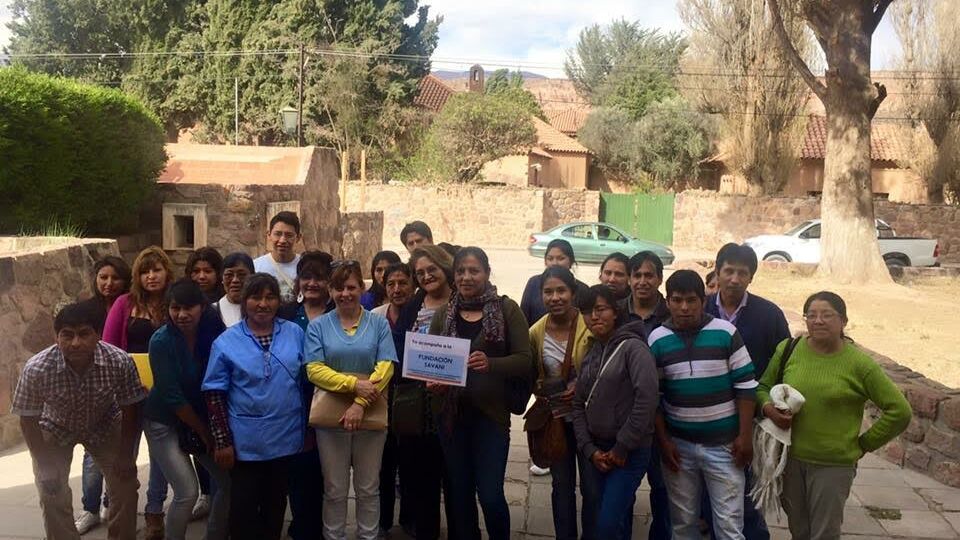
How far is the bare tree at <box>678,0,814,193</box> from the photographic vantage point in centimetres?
2605

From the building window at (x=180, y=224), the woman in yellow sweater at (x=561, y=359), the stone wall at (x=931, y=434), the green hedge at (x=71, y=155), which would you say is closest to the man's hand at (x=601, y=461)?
the woman in yellow sweater at (x=561, y=359)

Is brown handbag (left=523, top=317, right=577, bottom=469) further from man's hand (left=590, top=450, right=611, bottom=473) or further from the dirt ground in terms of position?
the dirt ground

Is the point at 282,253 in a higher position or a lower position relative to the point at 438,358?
higher

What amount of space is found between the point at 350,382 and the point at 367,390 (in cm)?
9

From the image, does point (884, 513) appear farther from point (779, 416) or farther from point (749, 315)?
point (779, 416)

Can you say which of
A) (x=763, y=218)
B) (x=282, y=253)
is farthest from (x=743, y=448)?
(x=763, y=218)

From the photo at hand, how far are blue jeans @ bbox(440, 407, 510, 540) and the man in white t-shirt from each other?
1.75m

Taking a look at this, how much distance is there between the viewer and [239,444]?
364 cm

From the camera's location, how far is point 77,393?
365 centimetres

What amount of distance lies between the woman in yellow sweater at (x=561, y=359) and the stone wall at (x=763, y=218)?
2346cm

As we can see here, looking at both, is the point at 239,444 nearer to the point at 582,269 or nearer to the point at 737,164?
the point at 582,269

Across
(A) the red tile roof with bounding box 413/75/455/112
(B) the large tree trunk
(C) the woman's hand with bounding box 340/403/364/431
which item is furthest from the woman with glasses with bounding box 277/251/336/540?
(A) the red tile roof with bounding box 413/75/455/112

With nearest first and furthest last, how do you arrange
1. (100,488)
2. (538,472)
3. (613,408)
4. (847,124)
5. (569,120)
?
(613,408)
(100,488)
(538,472)
(847,124)
(569,120)

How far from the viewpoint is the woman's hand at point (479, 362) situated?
3.77 metres
